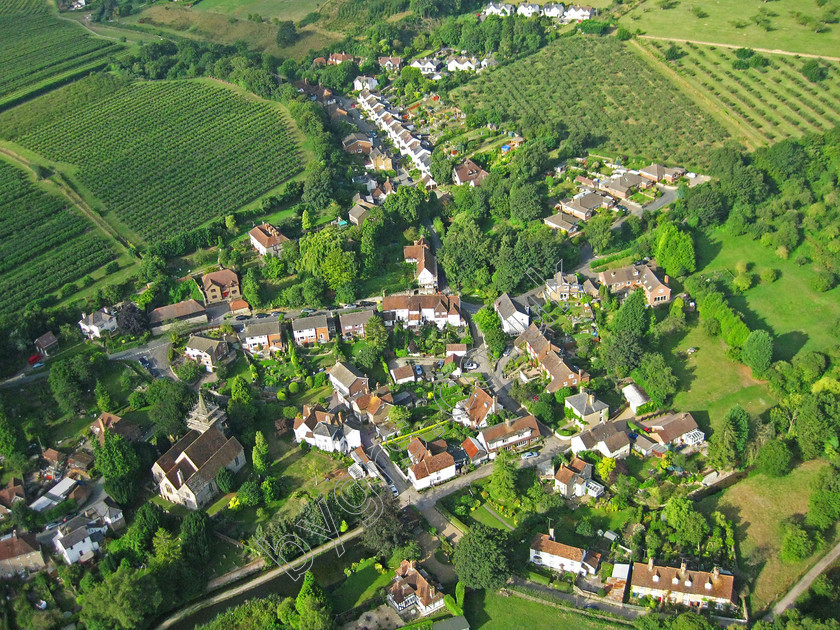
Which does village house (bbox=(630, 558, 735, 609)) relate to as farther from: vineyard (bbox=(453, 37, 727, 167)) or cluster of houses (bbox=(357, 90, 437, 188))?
vineyard (bbox=(453, 37, 727, 167))

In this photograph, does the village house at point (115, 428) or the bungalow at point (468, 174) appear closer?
the village house at point (115, 428)

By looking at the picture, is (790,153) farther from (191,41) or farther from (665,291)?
(191,41)

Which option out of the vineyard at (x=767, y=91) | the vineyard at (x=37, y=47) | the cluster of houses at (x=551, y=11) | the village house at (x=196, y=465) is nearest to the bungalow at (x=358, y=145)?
the cluster of houses at (x=551, y=11)

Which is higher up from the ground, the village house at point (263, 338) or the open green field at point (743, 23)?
the open green field at point (743, 23)

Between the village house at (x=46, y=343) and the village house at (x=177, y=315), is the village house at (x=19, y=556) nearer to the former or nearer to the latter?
the village house at (x=46, y=343)

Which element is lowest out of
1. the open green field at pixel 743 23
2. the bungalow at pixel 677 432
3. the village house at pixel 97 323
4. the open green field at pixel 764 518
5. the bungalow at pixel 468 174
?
the open green field at pixel 764 518

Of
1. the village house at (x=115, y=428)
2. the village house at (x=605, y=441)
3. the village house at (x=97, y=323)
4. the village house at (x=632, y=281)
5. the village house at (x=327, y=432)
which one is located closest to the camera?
the village house at (x=605, y=441)
